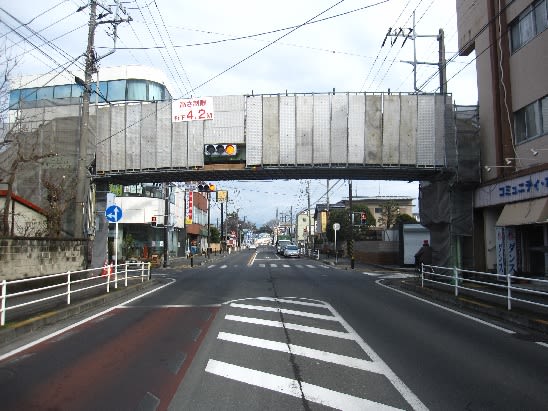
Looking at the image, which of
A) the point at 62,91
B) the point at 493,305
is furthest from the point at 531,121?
the point at 62,91

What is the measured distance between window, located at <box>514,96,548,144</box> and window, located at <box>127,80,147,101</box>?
3685 cm

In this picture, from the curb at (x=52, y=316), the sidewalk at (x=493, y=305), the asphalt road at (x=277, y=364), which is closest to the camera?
the asphalt road at (x=277, y=364)

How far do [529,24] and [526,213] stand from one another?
23.7 feet

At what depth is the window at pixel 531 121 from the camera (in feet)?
59.7

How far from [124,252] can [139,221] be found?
4.30 metres

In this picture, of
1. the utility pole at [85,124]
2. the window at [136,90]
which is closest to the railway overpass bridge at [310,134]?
the utility pole at [85,124]

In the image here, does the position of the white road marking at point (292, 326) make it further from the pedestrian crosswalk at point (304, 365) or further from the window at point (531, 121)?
the window at point (531, 121)

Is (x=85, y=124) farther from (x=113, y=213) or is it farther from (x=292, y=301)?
(x=292, y=301)

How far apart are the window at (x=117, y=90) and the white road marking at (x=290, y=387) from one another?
149 ft

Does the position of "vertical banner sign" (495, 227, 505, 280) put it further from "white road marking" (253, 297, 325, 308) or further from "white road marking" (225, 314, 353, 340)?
"white road marking" (225, 314, 353, 340)

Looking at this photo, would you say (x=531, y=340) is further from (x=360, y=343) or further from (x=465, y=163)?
(x=465, y=163)

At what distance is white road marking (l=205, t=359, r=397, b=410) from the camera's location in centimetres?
566

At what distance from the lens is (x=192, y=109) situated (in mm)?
22922

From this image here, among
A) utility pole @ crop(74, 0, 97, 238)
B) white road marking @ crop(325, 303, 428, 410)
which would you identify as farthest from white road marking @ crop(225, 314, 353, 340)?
utility pole @ crop(74, 0, 97, 238)
